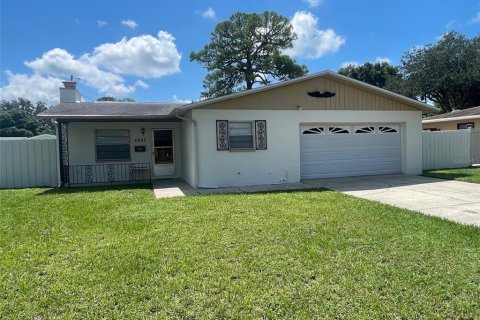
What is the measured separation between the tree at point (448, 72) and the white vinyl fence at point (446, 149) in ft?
62.5

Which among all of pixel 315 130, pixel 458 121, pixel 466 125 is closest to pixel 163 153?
pixel 315 130

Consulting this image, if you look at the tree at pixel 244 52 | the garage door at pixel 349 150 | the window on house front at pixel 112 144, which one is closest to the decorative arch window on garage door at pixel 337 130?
the garage door at pixel 349 150

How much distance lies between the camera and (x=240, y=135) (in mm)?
11383

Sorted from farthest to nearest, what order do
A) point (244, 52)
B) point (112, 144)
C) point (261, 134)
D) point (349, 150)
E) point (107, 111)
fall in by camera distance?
point (244, 52) → point (112, 144) → point (107, 111) → point (349, 150) → point (261, 134)

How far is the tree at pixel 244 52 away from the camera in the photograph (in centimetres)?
3591

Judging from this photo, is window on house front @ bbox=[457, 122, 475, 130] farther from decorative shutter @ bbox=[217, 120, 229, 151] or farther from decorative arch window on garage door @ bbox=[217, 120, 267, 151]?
decorative shutter @ bbox=[217, 120, 229, 151]

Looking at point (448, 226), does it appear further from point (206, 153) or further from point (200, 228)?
point (206, 153)

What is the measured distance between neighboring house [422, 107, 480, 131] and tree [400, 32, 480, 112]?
34.9 feet

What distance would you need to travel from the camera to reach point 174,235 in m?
5.43

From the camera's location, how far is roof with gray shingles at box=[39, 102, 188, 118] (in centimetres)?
1182

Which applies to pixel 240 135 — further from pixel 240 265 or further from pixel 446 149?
pixel 446 149

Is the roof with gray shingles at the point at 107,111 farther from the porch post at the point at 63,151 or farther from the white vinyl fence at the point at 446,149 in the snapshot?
the white vinyl fence at the point at 446,149

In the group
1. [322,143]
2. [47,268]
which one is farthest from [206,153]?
[47,268]

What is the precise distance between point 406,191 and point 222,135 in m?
5.61
